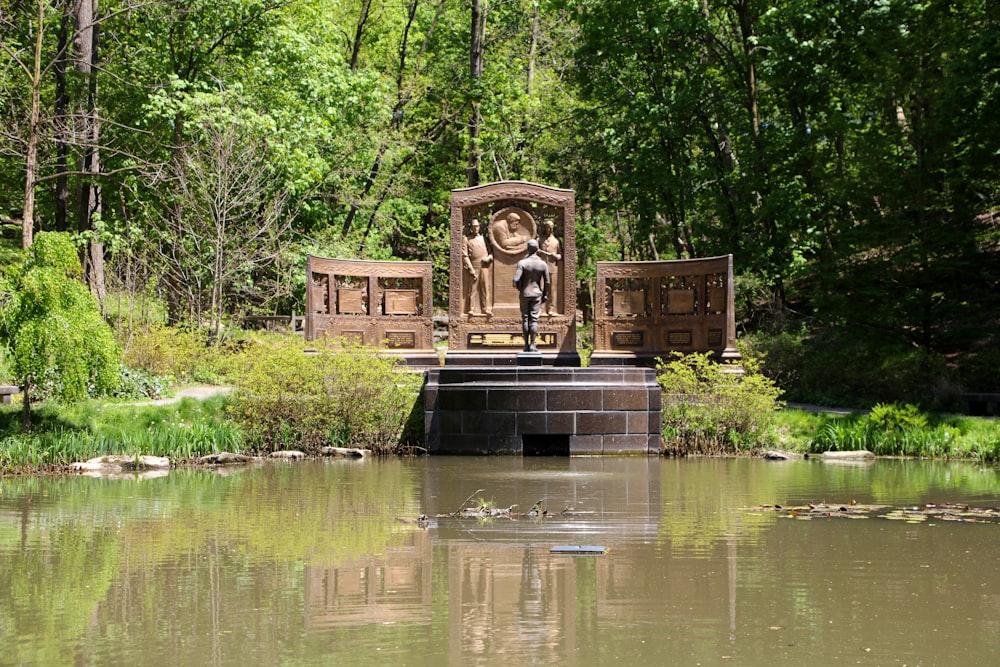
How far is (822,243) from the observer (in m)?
31.5

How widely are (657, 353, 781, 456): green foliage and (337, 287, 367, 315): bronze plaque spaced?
23.3 ft

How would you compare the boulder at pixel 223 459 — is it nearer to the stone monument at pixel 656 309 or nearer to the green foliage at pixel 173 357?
the green foliage at pixel 173 357

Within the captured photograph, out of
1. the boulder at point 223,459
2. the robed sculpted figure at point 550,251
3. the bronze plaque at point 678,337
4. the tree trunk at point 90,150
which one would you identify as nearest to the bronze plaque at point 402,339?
the robed sculpted figure at point 550,251

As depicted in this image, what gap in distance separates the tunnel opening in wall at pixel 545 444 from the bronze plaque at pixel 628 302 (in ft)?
18.6

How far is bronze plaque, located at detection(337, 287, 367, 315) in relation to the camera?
24156mm

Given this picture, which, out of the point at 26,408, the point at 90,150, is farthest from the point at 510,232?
the point at 90,150

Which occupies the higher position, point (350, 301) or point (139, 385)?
point (350, 301)

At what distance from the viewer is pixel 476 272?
2442cm

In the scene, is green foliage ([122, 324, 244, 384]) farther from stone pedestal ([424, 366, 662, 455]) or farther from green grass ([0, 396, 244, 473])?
stone pedestal ([424, 366, 662, 455])

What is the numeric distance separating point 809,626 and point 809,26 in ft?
83.6

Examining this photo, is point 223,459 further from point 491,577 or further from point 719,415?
point 491,577

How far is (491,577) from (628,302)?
17129 mm

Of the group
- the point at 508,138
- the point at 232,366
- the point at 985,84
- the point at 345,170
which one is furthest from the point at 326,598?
the point at 508,138

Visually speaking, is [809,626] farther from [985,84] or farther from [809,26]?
[809,26]
